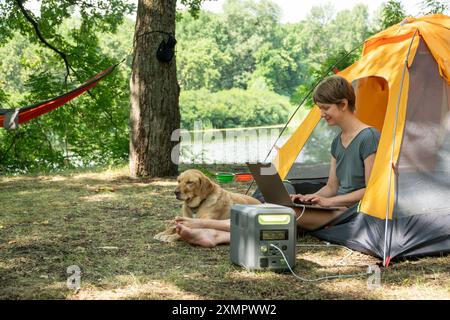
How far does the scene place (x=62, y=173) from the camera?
866 cm

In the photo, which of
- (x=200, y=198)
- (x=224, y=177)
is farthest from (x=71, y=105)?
(x=200, y=198)

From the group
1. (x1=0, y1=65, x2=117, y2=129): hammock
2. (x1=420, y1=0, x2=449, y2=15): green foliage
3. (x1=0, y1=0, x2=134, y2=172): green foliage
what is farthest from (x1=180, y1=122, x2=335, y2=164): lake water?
(x1=420, y1=0, x2=449, y2=15): green foliage

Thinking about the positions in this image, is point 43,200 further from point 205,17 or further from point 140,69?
point 205,17

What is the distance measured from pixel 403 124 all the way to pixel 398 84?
30cm

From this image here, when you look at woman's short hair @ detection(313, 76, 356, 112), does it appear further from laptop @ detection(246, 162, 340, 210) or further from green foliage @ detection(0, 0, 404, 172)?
green foliage @ detection(0, 0, 404, 172)

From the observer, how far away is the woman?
13.0 feet

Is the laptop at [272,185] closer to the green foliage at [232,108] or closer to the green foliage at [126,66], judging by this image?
the green foliage at [126,66]

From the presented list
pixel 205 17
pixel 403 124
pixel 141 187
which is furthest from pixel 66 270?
pixel 205 17

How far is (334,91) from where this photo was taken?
13.0 ft

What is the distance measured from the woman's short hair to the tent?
11.6 inches

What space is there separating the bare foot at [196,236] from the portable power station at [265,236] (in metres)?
Answer: 0.65

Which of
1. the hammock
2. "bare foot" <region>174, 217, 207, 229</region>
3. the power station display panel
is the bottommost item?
"bare foot" <region>174, 217, 207, 229</region>

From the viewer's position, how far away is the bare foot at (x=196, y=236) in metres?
4.00
